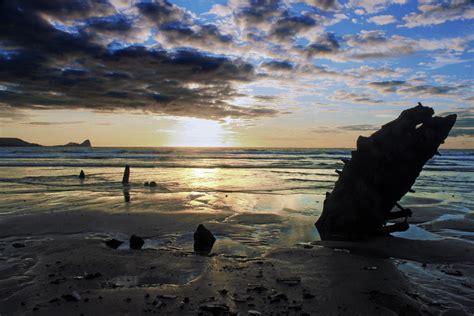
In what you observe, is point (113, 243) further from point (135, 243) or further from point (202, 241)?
point (202, 241)

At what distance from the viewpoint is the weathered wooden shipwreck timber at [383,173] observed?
9.76 metres

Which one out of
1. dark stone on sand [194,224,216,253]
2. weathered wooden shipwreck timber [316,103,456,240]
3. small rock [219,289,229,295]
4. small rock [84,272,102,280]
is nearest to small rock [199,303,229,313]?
small rock [219,289,229,295]

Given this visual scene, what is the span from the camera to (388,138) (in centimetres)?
1003

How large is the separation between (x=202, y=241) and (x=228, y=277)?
7.25 ft

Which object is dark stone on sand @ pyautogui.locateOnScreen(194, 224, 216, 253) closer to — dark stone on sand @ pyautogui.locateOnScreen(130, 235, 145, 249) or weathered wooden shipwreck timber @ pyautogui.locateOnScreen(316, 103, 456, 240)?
dark stone on sand @ pyautogui.locateOnScreen(130, 235, 145, 249)

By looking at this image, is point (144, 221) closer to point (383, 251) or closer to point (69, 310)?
point (69, 310)

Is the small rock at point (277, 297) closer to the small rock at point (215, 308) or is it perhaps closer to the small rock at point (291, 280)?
the small rock at point (291, 280)

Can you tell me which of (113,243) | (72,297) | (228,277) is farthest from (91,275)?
(228,277)

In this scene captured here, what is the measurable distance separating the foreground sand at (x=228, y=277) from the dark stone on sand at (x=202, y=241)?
25 cm

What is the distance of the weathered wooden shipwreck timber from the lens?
9.76 m

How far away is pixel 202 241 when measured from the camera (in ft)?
28.5

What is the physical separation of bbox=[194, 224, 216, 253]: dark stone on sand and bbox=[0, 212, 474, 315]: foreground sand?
0.25 metres

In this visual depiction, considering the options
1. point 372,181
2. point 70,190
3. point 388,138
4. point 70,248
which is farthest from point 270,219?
point 70,190

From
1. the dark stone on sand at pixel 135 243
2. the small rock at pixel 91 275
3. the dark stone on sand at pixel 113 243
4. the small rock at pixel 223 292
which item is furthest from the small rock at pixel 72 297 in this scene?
the dark stone on sand at pixel 113 243
